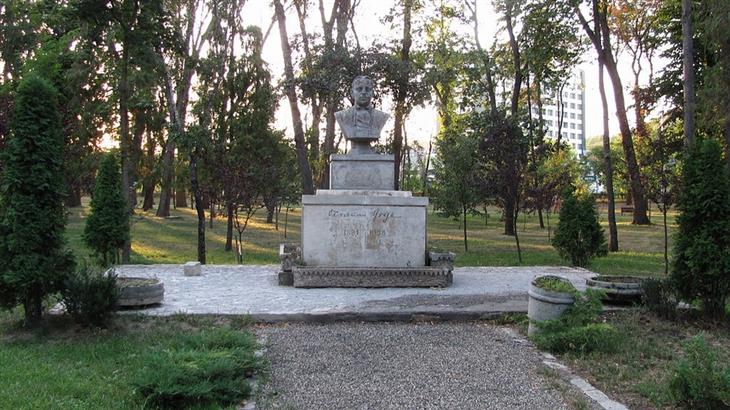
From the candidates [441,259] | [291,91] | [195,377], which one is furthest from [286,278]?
[291,91]

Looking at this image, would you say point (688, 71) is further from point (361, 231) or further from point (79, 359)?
point (79, 359)

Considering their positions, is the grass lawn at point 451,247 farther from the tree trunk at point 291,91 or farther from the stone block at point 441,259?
the stone block at point 441,259

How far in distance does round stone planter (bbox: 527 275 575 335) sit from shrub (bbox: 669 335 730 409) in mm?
1764

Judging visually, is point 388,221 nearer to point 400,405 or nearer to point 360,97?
point 360,97

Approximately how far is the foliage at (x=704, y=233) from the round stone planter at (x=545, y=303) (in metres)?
1.59

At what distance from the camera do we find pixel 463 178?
56.4 feet

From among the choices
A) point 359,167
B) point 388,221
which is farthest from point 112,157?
point 388,221

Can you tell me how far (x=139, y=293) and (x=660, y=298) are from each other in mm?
6092

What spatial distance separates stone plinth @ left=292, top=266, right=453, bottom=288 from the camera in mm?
8453

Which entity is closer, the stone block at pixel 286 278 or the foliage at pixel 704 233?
the foliage at pixel 704 233

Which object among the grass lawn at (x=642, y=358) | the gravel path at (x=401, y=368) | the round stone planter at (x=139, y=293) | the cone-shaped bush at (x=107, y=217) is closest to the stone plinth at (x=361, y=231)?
the gravel path at (x=401, y=368)

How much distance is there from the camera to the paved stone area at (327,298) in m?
6.71

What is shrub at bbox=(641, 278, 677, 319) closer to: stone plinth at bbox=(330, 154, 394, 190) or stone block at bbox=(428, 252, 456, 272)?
stone block at bbox=(428, 252, 456, 272)

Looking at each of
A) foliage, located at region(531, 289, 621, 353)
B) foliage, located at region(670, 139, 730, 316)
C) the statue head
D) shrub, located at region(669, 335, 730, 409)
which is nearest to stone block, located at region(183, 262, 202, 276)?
the statue head
